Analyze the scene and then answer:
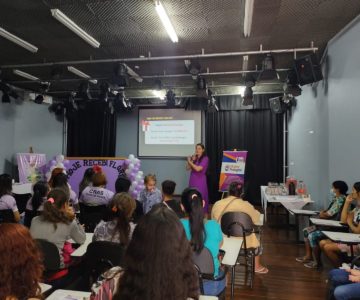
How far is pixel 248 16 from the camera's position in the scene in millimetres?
3826

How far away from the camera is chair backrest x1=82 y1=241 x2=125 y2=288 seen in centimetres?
193

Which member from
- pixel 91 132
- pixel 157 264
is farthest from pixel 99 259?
pixel 91 132

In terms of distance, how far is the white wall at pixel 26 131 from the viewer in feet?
25.4

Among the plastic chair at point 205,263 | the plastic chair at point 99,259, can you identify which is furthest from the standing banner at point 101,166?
the plastic chair at point 205,263

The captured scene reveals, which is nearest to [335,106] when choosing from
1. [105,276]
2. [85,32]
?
[85,32]

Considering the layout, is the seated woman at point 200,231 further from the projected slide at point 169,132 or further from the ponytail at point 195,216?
the projected slide at point 169,132

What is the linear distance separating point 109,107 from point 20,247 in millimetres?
7252

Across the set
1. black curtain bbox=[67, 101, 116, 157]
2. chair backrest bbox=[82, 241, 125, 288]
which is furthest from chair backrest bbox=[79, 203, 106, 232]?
black curtain bbox=[67, 101, 116, 157]

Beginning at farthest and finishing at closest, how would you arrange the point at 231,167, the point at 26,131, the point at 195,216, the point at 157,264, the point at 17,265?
1. the point at 26,131
2. the point at 231,167
3. the point at 195,216
4. the point at 17,265
5. the point at 157,264

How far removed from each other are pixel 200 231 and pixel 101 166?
5.66 meters

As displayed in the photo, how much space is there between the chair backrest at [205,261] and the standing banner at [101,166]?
Answer: 213 inches

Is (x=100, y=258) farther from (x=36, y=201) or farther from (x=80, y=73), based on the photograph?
(x=80, y=73)

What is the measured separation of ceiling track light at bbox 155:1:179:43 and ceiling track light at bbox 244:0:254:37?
3.18ft

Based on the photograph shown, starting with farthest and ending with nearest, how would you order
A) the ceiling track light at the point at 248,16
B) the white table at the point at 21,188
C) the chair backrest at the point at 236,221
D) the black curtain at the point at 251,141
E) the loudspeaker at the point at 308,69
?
the black curtain at the point at 251,141 → the white table at the point at 21,188 → the loudspeaker at the point at 308,69 → the ceiling track light at the point at 248,16 → the chair backrest at the point at 236,221
